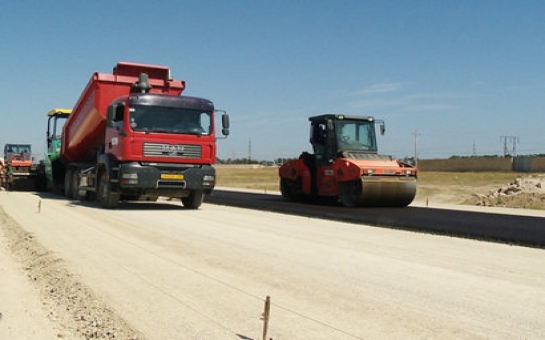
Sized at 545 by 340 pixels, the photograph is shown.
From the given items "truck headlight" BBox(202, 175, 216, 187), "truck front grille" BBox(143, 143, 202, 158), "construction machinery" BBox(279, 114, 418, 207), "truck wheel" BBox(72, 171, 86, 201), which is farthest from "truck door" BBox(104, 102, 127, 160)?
"construction machinery" BBox(279, 114, 418, 207)

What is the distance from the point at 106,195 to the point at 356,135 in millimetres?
7159

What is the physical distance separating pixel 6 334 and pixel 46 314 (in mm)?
570

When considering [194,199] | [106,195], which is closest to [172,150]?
[194,199]

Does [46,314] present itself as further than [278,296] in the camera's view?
No

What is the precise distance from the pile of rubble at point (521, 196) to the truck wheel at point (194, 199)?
12695 mm

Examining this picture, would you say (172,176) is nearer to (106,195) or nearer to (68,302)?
(106,195)

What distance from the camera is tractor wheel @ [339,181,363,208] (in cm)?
1622

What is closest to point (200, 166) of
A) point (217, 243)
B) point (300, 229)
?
point (300, 229)

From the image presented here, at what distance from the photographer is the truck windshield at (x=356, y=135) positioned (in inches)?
685

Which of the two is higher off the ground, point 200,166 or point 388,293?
point 200,166

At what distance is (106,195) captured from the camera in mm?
15711

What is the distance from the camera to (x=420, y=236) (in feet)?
34.7

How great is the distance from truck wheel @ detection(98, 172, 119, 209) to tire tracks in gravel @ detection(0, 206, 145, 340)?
6574 millimetres

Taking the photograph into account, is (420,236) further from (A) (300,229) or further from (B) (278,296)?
(B) (278,296)
